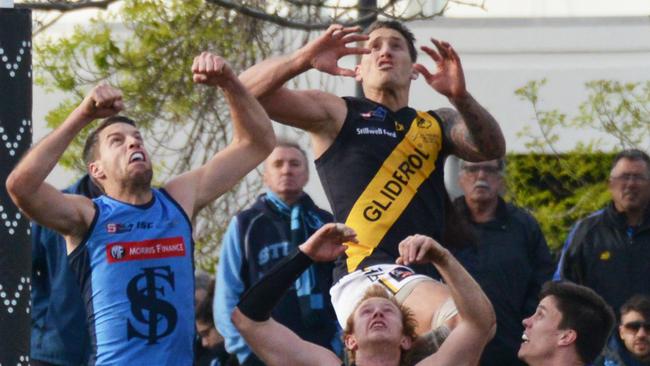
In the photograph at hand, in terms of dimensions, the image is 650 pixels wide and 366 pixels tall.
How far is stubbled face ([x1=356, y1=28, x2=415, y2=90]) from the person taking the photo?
894cm

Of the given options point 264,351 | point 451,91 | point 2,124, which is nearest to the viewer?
point 2,124

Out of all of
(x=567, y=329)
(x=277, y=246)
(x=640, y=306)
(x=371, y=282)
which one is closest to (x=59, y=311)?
(x=277, y=246)

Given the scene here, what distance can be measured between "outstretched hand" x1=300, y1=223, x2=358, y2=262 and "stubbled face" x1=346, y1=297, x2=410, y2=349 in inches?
13.3

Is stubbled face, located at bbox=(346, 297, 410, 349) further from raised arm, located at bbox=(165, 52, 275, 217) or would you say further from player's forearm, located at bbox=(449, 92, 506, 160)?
player's forearm, located at bbox=(449, 92, 506, 160)

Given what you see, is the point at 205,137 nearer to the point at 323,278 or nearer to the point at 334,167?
the point at 323,278

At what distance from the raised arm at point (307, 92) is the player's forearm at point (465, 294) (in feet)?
3.93

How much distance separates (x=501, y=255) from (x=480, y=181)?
0.46 meters

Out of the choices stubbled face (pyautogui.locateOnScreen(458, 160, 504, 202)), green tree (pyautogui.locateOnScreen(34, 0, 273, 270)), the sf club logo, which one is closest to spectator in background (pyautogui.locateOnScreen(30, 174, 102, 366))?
the sf club logo

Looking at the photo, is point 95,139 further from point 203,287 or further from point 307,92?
point 203,287

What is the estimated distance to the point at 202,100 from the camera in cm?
1317

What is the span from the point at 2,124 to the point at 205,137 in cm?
638

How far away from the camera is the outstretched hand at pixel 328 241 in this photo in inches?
304

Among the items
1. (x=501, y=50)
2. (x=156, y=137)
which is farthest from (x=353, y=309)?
(x=501, y=50)

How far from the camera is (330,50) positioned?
8539mm
